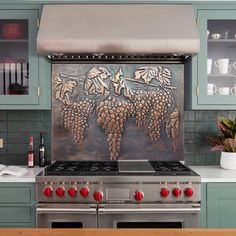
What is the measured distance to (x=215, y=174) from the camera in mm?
2582

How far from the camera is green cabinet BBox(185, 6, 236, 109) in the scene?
8.87 ft

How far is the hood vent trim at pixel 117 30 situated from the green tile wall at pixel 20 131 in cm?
78

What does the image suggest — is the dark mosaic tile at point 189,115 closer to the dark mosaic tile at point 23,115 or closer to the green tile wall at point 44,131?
the green tile wall at point 44,131

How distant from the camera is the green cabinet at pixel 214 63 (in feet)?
8.87

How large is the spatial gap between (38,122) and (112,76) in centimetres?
78

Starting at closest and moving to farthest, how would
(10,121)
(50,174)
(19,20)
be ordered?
(50,174), (19,20), (10,121)

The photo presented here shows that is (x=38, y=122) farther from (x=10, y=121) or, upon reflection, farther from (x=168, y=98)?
(x=168, y=98)

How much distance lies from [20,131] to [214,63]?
1780 mm

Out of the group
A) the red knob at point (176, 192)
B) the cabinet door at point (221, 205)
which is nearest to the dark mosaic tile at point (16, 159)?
the red knob at point (176, 192)

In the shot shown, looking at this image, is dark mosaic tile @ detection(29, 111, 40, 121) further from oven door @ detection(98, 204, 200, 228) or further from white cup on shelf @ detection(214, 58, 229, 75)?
white cup on shelf @ detection(214, 58, 229, 75)

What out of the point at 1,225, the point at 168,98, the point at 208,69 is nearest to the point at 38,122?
the point at 1,225

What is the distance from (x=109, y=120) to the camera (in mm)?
3059

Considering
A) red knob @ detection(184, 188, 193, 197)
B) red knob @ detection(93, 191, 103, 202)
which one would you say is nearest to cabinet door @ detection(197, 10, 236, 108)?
red knob @ detection(184, 188, 193, 197)

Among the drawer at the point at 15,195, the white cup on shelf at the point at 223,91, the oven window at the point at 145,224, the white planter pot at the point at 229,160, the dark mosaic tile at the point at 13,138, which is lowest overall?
the oven window at the point at 145,224
